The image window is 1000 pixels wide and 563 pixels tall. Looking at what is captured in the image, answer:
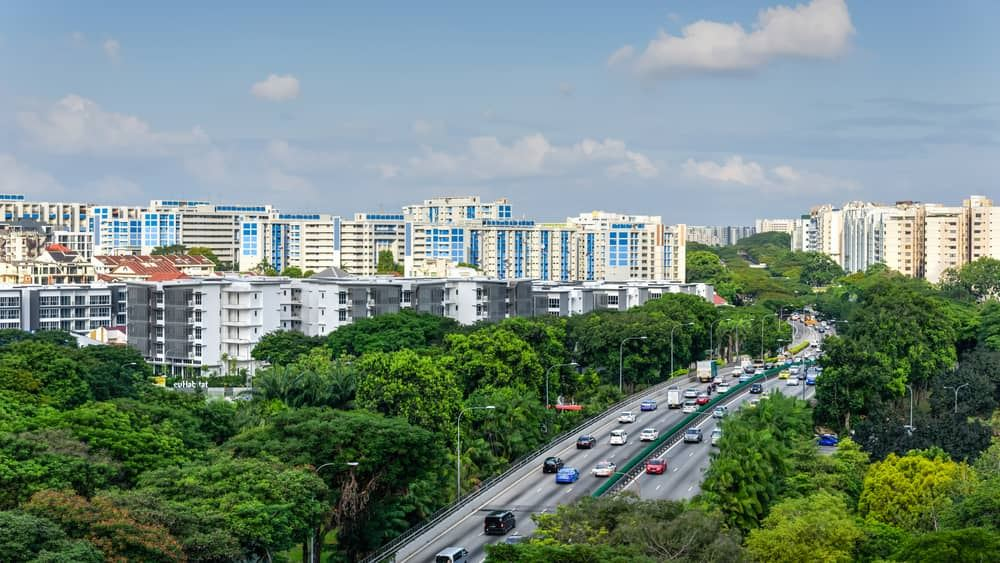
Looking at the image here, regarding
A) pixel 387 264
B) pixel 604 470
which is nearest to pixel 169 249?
pixel 387 264

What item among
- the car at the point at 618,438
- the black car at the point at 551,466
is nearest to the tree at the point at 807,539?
the black car at the point at 551,466

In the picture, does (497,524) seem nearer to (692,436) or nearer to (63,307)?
(692,436)

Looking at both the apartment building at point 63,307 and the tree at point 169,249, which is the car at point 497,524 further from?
the tree at point 169,249

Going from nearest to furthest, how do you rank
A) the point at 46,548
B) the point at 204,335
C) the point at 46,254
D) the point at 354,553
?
the point at 46,548
the point at 354,553
the point at 204,335
the point at 46,254

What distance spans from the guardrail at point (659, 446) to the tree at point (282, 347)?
29780 millimetres

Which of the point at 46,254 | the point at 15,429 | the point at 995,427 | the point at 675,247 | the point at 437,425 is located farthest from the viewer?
the point at 675,247

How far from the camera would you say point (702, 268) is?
7554 inches

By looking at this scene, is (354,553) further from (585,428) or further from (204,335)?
(204,335)

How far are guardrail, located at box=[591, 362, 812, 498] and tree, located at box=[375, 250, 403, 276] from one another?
324ft

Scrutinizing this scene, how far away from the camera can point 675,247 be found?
609 ft

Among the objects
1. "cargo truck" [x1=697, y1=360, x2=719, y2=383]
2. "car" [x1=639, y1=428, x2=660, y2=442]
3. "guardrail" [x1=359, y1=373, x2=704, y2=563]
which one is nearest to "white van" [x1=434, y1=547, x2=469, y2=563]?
"guardrail" [x1=359, y1=373, x2=704, y2=563]

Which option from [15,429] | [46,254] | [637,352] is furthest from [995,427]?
[46,254]

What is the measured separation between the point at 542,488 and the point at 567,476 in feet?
5.01

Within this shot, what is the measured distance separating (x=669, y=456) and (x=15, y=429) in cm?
3180
